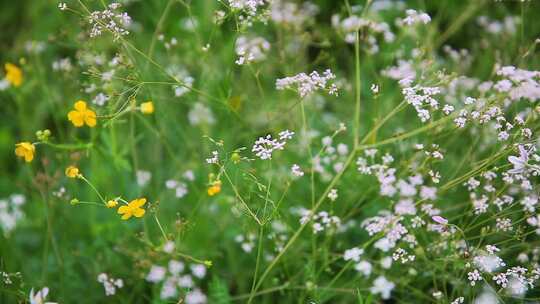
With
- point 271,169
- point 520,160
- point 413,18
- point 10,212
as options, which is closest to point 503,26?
point 413,18

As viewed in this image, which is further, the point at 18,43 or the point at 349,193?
the point at 18,43

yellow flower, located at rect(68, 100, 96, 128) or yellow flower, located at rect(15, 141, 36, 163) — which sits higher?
yellow flower, located at rect(68, 100, 96, 128)

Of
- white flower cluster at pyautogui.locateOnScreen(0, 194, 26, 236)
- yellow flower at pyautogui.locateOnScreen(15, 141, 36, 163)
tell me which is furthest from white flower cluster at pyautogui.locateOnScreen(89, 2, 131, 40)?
white flower cluster at pyautogui.locateOnScreen(0, 194, 26, 236)

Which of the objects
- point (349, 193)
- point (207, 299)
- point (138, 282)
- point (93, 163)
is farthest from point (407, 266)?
point (93, 163)

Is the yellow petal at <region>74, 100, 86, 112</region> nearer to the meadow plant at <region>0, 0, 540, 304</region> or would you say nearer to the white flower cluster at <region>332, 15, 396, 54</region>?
the meadow plant at <region>0, 0, 540, 304</region>

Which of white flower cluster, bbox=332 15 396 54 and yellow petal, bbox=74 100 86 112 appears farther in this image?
white flower cluster, bbox=332 15 396 54

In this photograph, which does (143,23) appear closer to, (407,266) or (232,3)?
(232,3)
